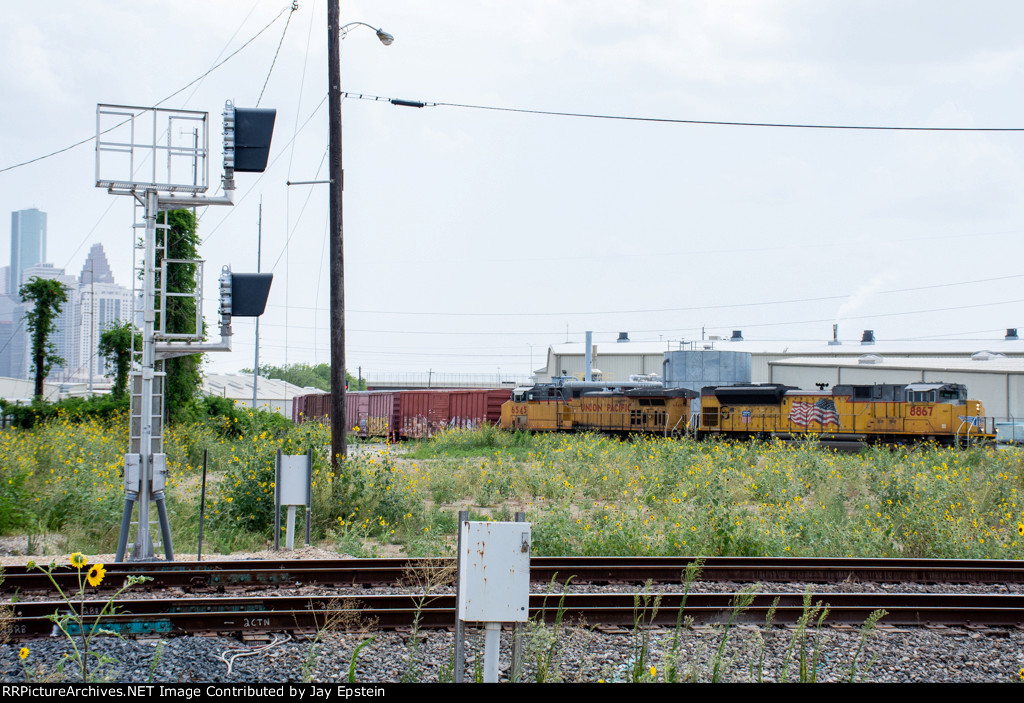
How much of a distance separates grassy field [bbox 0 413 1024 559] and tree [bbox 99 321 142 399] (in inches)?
492

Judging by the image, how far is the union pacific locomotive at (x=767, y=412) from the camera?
24.6m

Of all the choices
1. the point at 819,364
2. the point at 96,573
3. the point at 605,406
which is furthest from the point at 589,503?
the point at 819,364

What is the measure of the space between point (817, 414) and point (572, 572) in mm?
19720

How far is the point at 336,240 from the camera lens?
1322cm

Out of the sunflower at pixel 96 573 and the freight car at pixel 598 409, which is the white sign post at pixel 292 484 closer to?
the sunflower at pixel 96 573

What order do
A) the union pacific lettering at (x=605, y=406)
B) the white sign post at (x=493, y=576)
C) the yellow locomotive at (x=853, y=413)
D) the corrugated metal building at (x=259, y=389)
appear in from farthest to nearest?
the corrugated metal building at (x=259, y=389)
the union pacific lettering at (x=605, y=406)
the yellow locomotive at (x=853, y=413)
the white sign post at (x=493, y=576)

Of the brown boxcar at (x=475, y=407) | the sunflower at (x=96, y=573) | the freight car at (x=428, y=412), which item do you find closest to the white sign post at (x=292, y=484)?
the sunflower at (x=96, y=573)

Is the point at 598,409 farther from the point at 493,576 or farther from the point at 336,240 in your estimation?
the point at 493,576

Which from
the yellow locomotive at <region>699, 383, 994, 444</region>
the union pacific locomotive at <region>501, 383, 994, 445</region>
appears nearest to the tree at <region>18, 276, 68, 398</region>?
the union pacific locomotive at <region>501, 383, 994, 445</region>

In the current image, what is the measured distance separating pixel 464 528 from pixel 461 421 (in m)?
29.8

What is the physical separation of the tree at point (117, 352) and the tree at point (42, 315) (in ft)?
8.83

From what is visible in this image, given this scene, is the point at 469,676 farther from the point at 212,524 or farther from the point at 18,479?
the point at 18,479

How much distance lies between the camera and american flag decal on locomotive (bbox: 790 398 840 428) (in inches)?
1001

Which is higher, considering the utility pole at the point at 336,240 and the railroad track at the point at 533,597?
the utility pole at the point at 336,240
